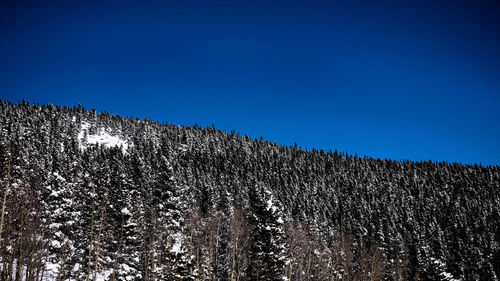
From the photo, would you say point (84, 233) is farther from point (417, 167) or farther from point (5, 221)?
point (417, 167)

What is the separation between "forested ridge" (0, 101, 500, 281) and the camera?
28375 mm

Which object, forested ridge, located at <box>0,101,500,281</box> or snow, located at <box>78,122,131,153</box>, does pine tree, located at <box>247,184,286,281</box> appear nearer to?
forested ridge, located at <box>0,101,500,281</box>

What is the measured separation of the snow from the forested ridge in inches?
34.6

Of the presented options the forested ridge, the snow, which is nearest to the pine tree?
the forested ridge

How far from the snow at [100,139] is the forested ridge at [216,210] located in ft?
2.88

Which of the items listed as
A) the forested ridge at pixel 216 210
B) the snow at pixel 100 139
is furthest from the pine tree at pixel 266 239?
the snow at pixel 100 139

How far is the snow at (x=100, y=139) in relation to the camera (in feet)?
514

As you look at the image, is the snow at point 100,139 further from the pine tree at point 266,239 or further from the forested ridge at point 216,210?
the pine tree at point 266,239

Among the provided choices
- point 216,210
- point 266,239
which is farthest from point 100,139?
point 266,239

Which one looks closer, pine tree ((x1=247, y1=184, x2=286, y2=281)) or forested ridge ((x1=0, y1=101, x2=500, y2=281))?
pine tree ((x1=247, y1=184, x2=286, y2=281))

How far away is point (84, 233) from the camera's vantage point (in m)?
30.5

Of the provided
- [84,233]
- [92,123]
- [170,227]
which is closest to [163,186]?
[170,227]

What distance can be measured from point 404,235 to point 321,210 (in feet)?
76.7

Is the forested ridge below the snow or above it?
below
